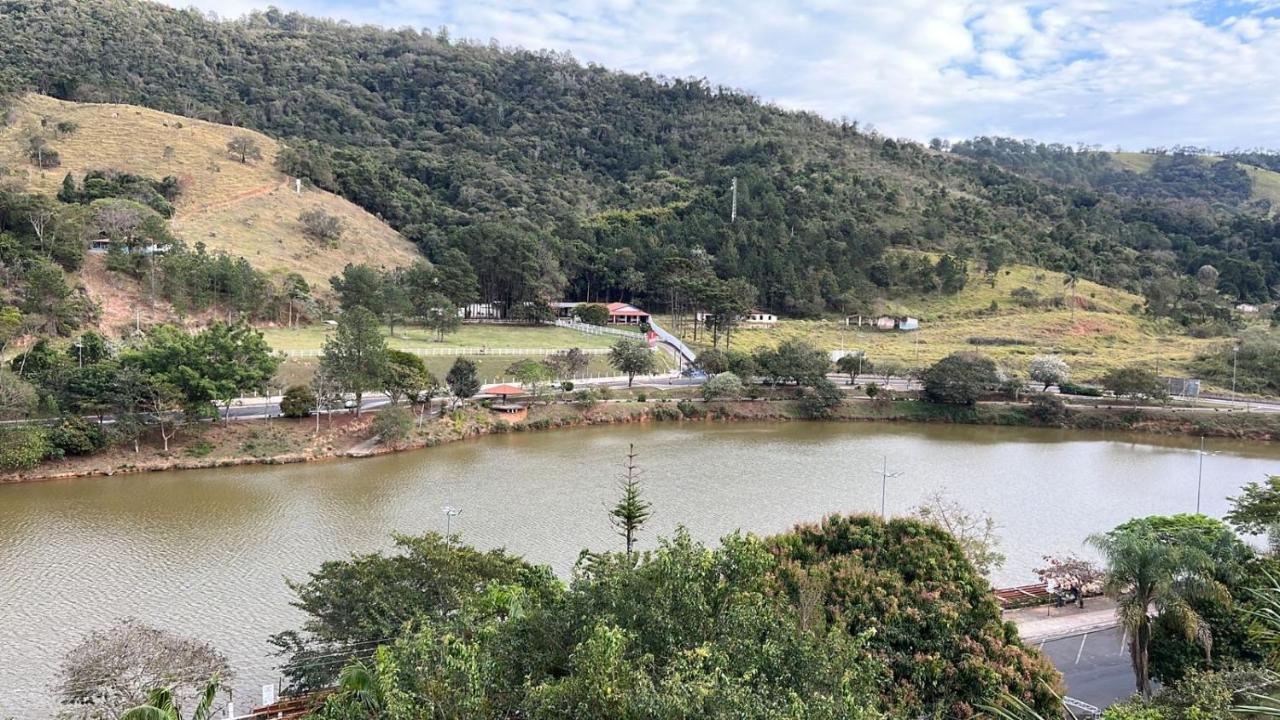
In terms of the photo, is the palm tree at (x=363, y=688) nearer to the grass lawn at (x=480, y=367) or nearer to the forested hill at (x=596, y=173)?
the grass lawn at (x=480, y=367)

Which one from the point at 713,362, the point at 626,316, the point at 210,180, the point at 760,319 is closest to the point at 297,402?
the point at 713,362

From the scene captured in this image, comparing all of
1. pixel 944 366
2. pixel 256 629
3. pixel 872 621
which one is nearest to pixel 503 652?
pixel 872 621

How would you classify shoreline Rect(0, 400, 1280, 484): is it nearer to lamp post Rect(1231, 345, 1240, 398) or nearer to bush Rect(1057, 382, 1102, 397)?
bush Rect(1057, 382, 1102, 397)

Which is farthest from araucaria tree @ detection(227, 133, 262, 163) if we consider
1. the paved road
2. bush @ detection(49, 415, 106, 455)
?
the paved road

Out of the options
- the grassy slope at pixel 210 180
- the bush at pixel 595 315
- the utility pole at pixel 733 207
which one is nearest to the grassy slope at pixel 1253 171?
the utility pole at pixel 733 207

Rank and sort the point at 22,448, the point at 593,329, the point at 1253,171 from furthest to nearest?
the point at 1253,171
the point at 593,329
the point at 22,448

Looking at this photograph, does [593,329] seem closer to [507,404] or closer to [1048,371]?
[507,404]

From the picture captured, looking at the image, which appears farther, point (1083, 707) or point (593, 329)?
point (593, 329)

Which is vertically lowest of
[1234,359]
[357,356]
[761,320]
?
[1234,359]
